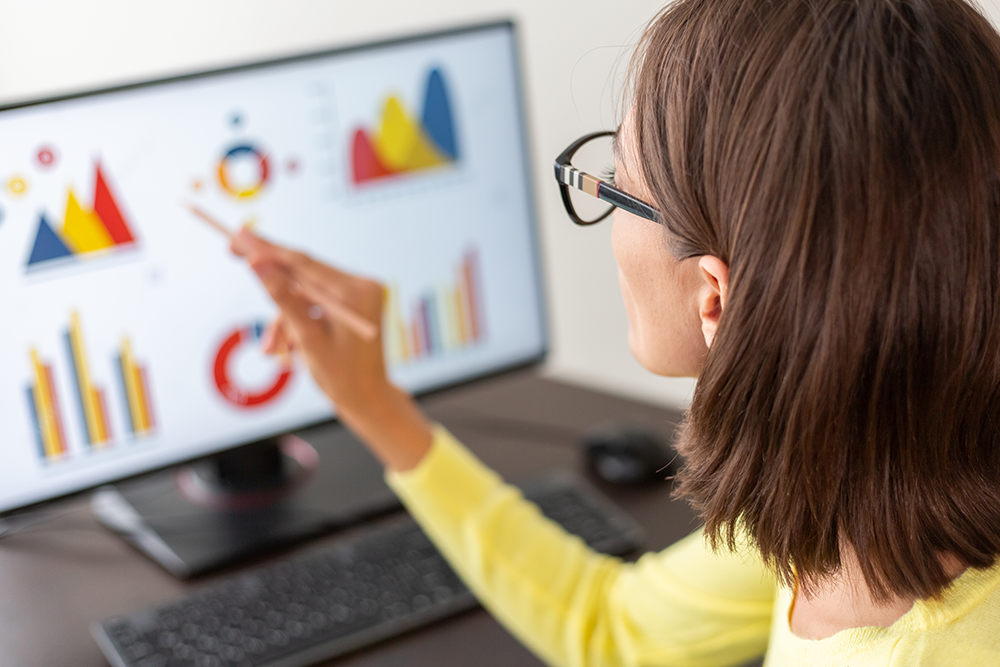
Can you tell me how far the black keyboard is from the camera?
2.60 ft

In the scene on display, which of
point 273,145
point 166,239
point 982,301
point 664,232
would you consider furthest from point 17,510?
point 982,301

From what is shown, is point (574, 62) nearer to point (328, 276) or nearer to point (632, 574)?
point (328, 276)

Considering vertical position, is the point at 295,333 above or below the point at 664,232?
below

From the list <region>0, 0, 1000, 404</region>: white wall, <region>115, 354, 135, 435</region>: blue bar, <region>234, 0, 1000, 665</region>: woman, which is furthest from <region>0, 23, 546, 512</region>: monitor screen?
<region>234, 0, 1000, 665</region>: woman

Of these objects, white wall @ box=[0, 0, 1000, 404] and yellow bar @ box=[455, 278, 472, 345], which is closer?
A: yellow bar @ box=[455, 278, 472, 345]

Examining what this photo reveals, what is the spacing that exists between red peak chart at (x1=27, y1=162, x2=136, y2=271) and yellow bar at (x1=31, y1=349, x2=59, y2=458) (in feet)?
0.29

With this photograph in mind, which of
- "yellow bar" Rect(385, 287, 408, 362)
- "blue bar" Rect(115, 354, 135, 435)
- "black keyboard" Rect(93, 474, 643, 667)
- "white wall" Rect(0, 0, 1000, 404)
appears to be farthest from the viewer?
"white wall" Rect(0, 0, 1000, 404)

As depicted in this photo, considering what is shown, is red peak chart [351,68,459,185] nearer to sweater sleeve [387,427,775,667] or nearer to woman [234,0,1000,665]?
sweater sleeve [387,427,775,667]

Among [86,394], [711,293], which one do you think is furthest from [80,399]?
[711,293]

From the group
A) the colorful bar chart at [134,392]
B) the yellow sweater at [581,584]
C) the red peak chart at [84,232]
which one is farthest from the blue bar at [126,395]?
the yellow sweater at [581,584]

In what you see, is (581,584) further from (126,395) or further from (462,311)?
(126,395)

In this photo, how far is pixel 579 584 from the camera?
86cm

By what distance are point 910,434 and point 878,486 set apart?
0.13 ft

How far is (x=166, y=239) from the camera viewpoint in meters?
0.89
